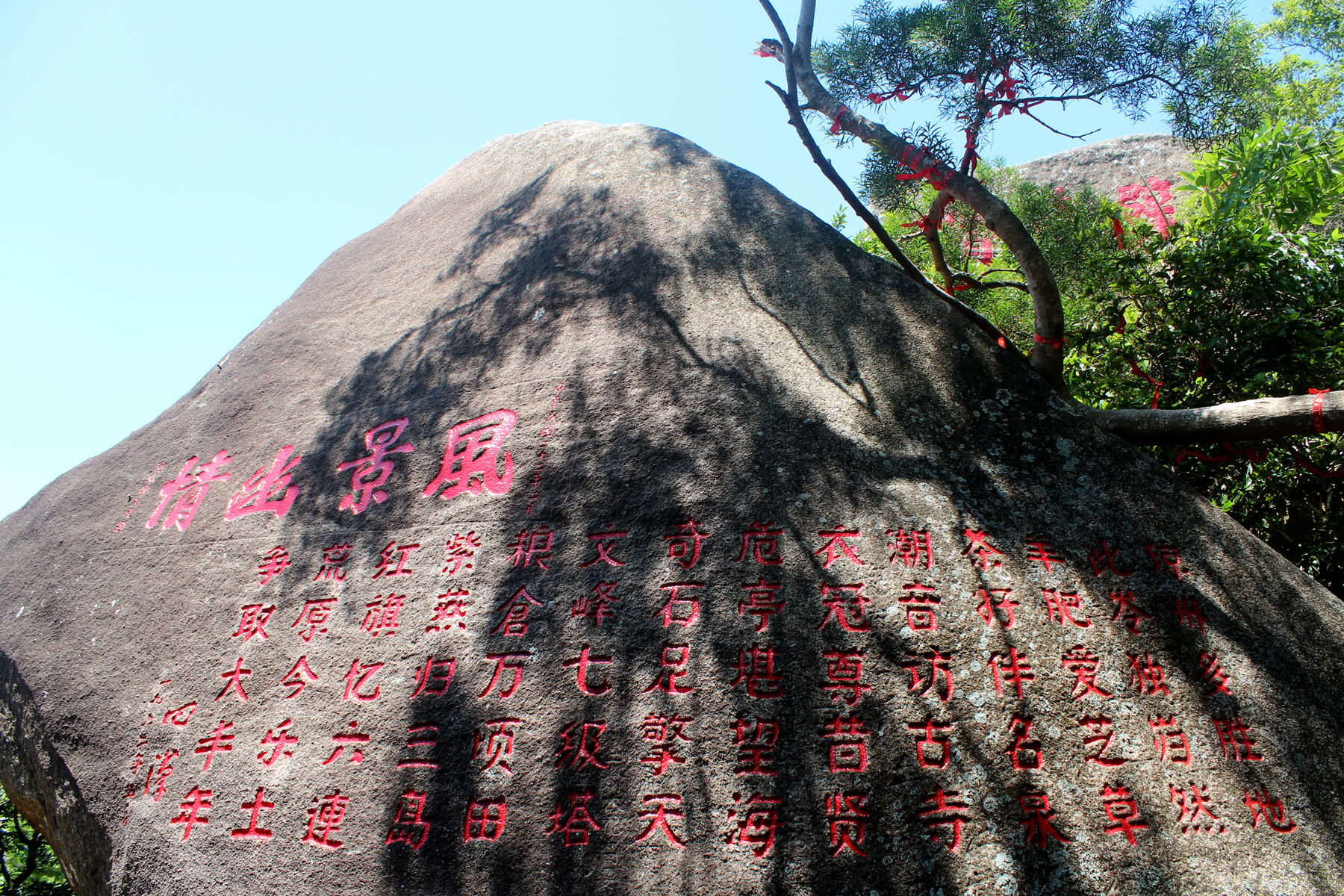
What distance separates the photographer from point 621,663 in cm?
239

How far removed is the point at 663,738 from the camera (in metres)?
2.23

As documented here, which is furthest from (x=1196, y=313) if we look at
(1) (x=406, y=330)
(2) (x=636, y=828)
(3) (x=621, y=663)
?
(1) (x=406, y=330)

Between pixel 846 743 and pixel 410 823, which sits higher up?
pixel 846 743

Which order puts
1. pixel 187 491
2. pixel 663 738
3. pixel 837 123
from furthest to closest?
pixel 837 123
pixel 187 491
pixel 663 738

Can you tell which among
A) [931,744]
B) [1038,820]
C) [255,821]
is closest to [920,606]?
[931,744]

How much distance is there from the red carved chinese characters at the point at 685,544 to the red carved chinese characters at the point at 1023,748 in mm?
1156

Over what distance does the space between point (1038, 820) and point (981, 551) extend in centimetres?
87

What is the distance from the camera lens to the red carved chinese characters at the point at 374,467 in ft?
10.3

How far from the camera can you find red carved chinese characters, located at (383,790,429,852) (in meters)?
2.21

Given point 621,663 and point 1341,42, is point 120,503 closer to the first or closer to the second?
point 621,663

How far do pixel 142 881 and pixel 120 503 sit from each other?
79.9 inches

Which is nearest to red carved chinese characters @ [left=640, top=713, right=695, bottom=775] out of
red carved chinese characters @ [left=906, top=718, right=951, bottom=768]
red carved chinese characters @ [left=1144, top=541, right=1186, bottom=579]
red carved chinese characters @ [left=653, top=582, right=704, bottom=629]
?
red carved chinese characters @ [left=653, top=582, right=704, bottom=629]

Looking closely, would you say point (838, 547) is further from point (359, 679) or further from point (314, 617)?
point (314, 617)

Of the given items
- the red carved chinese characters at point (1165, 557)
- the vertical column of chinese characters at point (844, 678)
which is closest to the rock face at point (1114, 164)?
the red carved chinese characters at point (1165, 557)
